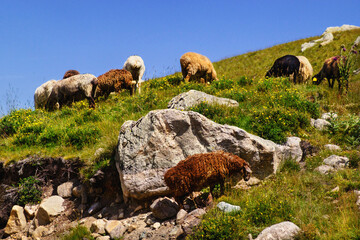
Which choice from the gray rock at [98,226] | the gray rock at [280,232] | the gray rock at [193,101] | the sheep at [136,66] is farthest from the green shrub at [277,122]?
the sheep at [136,66]

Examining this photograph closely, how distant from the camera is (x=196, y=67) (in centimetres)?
1723

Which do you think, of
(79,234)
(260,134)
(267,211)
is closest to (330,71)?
(260,134)

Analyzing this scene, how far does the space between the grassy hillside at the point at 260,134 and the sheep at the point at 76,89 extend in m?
0.51

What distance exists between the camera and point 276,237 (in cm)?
555

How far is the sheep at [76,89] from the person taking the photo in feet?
48.6

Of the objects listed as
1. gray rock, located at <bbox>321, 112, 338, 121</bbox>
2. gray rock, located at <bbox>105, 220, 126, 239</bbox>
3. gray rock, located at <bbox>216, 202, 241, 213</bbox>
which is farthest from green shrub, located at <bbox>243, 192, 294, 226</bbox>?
gray rock, located at <bbox>321, 112, 338, 121</bbox>

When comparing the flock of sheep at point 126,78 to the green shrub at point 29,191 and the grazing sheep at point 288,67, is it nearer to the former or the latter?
the grazing sheep at point 288,67

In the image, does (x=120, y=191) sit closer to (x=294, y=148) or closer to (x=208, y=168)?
(x=208, y=168)

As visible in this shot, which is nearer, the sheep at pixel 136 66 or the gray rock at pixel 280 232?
the gray rock at pixel 280 232

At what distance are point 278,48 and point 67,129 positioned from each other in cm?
2513

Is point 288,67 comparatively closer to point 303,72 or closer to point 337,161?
point 303,72

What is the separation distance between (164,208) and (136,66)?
1182 cm

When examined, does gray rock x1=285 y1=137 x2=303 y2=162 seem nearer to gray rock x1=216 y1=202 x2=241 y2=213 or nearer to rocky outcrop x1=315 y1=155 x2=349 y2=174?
rocky outcrop x1=315 y1=155 x2=349 y2=174

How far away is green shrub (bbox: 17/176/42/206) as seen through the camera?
991cm
